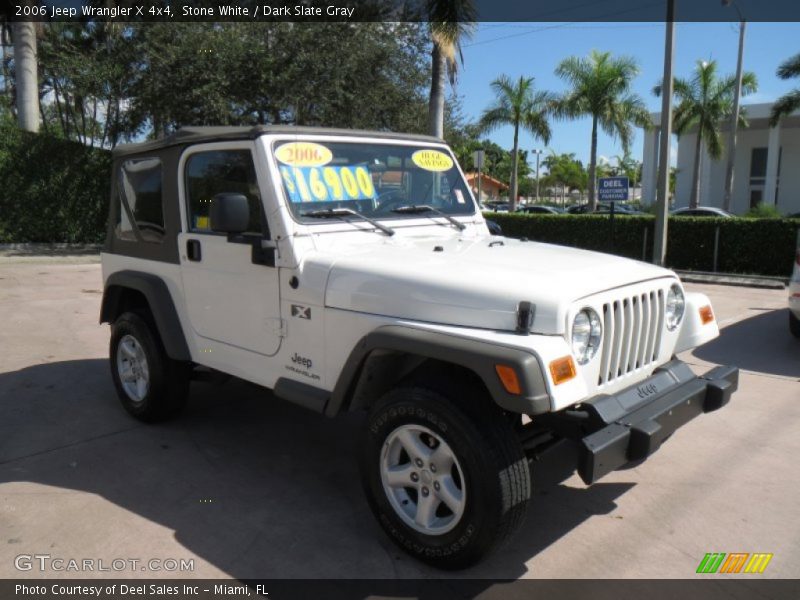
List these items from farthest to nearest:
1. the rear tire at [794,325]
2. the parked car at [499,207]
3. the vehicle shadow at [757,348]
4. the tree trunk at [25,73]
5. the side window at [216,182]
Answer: the parked car at [499,207] → the tree trunk at [25,73] → the rear tire at [794,325] → the vehicle shadow at [757,348] → the side window at [216,182]

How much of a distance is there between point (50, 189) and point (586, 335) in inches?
749

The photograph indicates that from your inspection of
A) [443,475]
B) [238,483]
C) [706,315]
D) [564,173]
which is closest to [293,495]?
[238,483]

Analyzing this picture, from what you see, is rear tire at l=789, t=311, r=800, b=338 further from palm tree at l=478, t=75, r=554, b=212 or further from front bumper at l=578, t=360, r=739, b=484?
palm tree at l=478, t=75, r=554, b=212

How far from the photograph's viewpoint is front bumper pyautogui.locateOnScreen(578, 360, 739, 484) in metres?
2.72

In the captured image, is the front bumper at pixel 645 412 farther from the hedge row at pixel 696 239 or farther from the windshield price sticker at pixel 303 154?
the hedge row at pixel 696 239

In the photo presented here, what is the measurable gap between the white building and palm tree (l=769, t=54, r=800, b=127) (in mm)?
4350

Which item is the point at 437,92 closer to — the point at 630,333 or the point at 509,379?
the point at 630,333

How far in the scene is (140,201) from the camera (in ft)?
15.8

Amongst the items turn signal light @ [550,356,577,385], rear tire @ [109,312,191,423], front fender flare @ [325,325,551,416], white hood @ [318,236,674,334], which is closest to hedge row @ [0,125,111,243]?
rear tire @ [109,312,191,423]

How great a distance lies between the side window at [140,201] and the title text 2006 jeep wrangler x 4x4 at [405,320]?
0.06 ft

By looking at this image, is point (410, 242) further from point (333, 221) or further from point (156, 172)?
point (156, 172)

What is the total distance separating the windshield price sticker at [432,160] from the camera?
4.46 meters

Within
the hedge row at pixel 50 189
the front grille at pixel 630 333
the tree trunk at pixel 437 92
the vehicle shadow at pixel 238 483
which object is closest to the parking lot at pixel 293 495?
the vehicle shadow at pixel 238 483

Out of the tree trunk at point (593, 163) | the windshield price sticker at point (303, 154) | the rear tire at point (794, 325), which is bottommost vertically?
the rear tire at point (794, 325)
